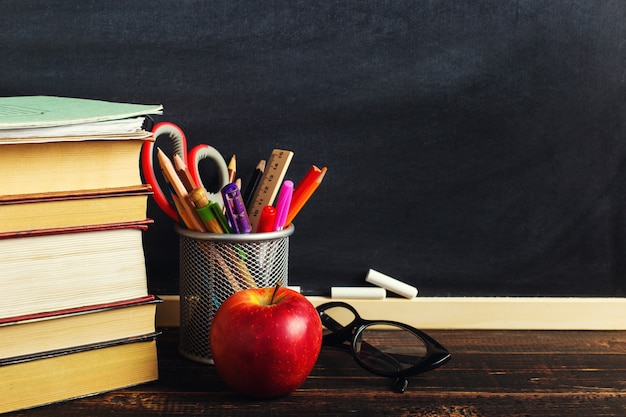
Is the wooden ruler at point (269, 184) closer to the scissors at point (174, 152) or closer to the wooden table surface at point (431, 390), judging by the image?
the scissors at point (174, 152)

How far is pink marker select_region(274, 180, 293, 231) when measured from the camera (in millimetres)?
828

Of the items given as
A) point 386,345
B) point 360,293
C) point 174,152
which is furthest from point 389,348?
point 174,152

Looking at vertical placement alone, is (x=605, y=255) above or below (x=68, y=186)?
below

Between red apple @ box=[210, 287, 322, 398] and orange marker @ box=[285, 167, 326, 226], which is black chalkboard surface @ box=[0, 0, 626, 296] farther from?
red apple @ box=[210, 287, 322, 398]

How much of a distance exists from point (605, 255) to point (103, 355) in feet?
2.22

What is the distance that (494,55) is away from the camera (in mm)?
959

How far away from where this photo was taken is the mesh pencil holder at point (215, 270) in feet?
2.69

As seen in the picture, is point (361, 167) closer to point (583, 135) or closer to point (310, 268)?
point (310, 268)

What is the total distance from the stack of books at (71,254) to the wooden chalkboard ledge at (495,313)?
0.22m

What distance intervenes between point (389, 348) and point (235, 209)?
0.81 feet

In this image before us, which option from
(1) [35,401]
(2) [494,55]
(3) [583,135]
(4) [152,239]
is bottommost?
(1) [35,401]

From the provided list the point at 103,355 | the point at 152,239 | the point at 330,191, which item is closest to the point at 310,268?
the point at 330,191

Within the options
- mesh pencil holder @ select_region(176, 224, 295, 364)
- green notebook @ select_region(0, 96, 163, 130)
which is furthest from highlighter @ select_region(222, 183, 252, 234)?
green notebook @ select_region(0, 96, 163, 130)

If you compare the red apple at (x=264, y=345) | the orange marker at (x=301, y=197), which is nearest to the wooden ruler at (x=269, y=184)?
the orange marker at (x=301, y=197)
